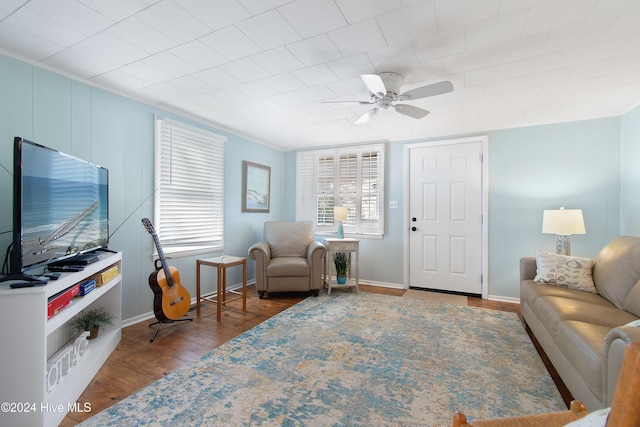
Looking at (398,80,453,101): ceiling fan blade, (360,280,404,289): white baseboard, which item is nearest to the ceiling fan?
(398,80,453,101): ceiling fan blade

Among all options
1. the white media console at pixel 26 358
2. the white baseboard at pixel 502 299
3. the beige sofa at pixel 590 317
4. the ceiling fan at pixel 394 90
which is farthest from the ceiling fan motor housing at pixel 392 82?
the white baseboard at pixel 502 299

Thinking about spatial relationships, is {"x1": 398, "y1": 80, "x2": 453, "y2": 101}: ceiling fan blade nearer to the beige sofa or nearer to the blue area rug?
the beige sofa

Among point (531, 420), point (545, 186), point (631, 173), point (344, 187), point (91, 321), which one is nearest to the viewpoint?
point (531, 420)

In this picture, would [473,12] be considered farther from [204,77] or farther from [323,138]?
[323,138]

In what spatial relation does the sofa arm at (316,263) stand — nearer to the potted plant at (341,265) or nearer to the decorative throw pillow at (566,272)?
the potted plant at (341,265)

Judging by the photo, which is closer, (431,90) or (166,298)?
(431,90)

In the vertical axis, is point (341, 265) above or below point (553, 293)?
below

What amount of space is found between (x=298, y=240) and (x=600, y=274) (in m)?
3.26

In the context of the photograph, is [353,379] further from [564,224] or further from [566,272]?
[564,224]

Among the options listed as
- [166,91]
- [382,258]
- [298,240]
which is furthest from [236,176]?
[382,258]

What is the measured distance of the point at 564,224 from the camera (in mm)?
2982

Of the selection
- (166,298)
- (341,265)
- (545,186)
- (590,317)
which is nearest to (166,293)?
(166,298)

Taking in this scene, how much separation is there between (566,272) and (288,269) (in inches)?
112

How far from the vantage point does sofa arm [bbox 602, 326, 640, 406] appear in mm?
1134
